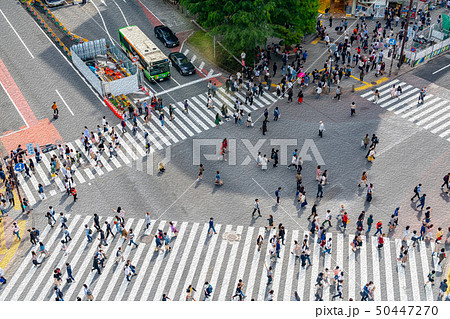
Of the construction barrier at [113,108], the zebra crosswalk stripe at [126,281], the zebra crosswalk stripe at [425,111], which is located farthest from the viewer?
the construction barrier at [113,108]

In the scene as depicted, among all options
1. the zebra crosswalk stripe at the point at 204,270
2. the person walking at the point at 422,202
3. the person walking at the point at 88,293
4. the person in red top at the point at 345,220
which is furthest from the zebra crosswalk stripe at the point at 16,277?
the person walking at the point at 422,202

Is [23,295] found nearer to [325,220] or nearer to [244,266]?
[244,266]

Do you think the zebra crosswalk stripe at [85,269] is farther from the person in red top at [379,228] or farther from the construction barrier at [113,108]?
the person in red top at [379,228]

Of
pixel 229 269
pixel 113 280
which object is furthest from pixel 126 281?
pixel 229 269

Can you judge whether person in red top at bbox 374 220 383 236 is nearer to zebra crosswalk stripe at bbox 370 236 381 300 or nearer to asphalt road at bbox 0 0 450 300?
zebra crosswalk stripe at bbox 370 236 381 300

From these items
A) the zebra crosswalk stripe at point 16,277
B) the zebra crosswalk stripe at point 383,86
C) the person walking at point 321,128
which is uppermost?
the person walking at point 321,128

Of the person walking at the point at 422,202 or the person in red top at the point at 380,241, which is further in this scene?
the person walking at the point at 422,202

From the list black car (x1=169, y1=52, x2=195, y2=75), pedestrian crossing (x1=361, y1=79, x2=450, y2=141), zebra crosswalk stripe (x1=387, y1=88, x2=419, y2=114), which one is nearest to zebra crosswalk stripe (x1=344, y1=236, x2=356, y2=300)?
pedestrian crossing (x1=361, y1=79, x2=450, y2=141)

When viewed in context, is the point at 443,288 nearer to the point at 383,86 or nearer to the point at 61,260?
the point at 61,260
